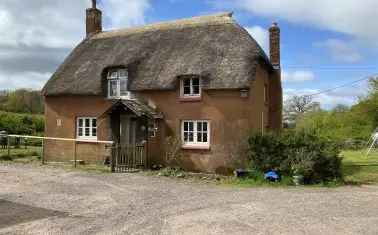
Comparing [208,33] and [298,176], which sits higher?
[208,33]

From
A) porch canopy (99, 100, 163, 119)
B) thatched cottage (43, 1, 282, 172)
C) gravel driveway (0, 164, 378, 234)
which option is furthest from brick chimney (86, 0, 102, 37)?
gravel driveway (0, 164, 378, 234)

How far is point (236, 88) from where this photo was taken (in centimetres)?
1997

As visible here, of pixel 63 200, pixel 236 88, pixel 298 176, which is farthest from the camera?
pixel 236 88

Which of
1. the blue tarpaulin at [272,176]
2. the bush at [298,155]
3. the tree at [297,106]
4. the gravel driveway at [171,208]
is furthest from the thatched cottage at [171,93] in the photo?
the tree at [297,106]

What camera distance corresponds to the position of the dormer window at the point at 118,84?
75.9ft

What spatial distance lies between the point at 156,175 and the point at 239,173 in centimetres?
346

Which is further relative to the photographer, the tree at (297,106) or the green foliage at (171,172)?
the tree at (297,106)

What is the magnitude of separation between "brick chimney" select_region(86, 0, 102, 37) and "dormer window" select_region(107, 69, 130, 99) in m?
6.22

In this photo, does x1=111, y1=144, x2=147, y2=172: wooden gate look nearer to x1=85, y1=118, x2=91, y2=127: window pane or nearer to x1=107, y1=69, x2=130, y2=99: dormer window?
x1=107, y1=69, x2=130, y2=99: dormer window

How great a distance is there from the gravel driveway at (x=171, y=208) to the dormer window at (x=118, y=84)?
655 centimetres

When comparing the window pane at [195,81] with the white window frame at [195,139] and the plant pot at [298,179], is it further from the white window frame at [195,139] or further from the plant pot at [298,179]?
the plant pot at [298,179]

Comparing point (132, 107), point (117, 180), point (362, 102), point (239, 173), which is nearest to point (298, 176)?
point (239, 173)

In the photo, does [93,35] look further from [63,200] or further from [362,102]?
[362,102]

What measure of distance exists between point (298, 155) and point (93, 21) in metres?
17.0
